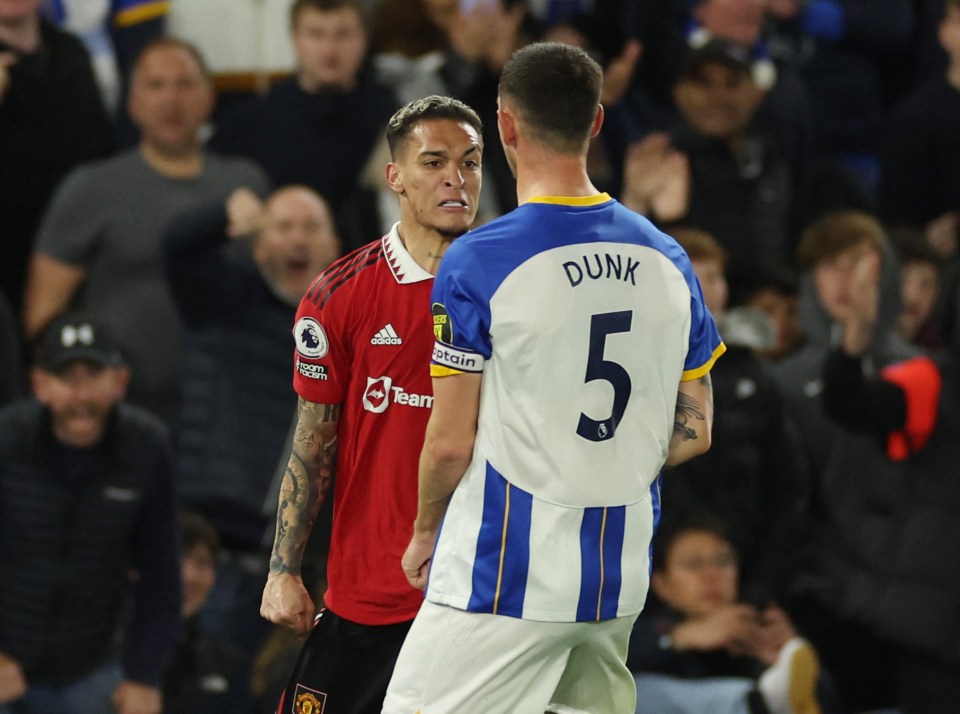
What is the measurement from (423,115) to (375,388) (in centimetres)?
71

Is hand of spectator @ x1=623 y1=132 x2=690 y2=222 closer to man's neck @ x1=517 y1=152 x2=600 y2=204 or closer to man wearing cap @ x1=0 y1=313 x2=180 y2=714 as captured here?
man wearing cap @ x1=0 y1=313 x2=180 y2=714

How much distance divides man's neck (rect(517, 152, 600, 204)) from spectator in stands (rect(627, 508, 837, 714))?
308cm

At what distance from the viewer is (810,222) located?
9.09m

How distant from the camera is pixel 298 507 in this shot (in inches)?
179

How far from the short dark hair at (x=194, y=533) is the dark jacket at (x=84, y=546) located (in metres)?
0.14

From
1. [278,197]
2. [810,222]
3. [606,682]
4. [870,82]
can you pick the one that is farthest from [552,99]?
[870,82]

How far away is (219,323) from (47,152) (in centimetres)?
141

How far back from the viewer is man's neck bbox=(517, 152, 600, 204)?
4.00m

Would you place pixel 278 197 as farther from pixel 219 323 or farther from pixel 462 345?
pixel 462 345

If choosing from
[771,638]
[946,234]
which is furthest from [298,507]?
[946,234]

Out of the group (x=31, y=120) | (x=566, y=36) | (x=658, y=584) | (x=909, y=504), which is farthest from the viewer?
(x=566, y=36)

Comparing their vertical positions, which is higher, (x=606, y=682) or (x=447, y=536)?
(x=447, y=536)

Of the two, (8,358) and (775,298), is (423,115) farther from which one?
(775,298)

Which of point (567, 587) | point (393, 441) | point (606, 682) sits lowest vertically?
point (606, 682)
